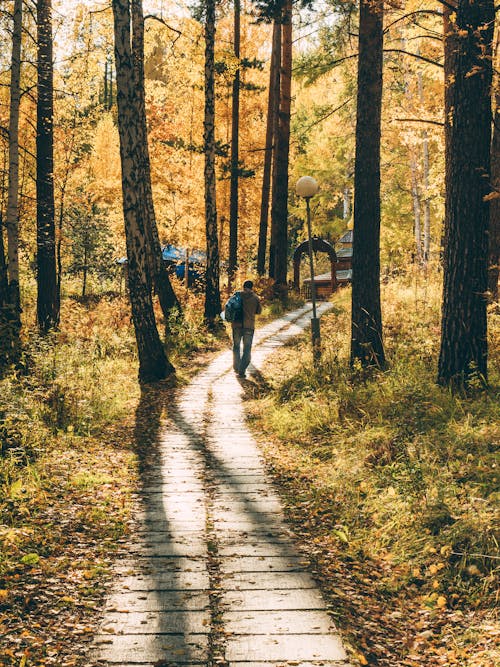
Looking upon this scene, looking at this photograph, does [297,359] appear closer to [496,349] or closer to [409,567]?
[496,349]

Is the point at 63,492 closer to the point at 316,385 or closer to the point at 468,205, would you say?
the point at 316,385

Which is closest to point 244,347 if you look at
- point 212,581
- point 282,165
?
point 212,581

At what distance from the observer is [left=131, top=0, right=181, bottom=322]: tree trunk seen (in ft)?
48.0

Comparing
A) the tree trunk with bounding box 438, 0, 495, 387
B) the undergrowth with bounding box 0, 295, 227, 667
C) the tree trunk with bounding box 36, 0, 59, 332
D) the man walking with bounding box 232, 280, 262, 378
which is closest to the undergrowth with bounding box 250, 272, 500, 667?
the tree trunk with bounding box 438, 0, 495, 387

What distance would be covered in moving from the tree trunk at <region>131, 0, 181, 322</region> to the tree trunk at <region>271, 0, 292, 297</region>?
594cm

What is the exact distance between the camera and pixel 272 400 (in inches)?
386

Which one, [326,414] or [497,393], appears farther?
[326,414]

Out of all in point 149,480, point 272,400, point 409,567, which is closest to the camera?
point 409,567

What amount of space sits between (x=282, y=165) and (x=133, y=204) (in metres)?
10.8

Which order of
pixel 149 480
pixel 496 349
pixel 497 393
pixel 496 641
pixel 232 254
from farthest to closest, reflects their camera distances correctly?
pixel 232 254 → pixel 496 349 → pixel 497 393 → pixel 149 480 → pixel 496 641

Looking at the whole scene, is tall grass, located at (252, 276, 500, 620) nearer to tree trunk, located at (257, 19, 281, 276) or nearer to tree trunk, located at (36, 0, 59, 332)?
tree trunk, located at (36, 0, 59, 332)

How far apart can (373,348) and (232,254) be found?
15.0m

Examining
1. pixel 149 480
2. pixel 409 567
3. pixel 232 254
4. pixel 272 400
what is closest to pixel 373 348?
pixel 272 400

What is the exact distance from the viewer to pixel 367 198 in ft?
31.4
